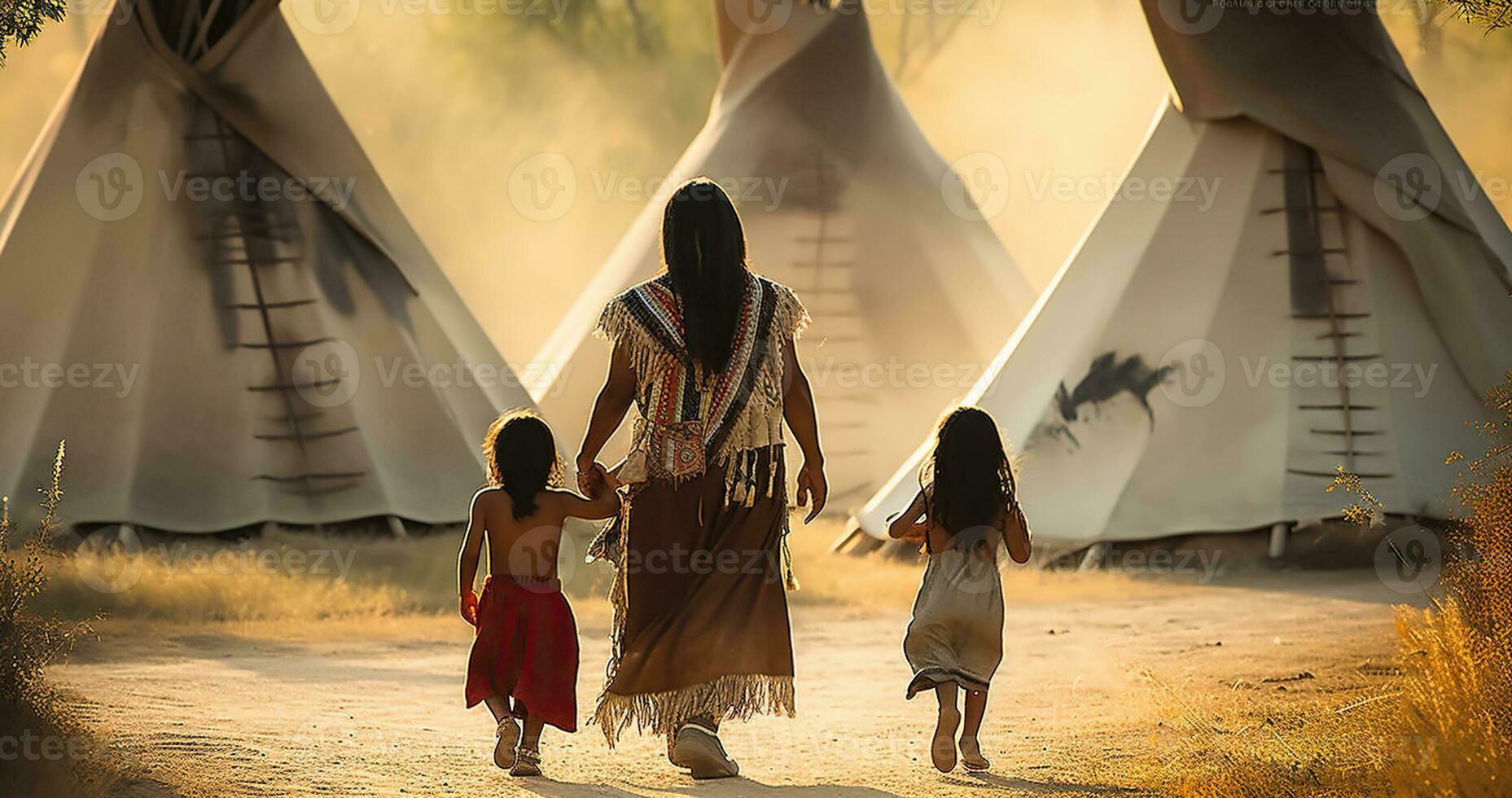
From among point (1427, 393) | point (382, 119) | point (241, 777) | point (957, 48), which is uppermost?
point (957, 48)

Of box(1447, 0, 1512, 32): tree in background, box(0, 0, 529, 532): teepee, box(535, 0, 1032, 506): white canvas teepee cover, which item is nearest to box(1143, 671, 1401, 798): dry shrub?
box(1447, 0, 1512, 32): tree in background

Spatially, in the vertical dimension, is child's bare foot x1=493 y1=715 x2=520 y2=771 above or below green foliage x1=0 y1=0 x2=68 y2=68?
below

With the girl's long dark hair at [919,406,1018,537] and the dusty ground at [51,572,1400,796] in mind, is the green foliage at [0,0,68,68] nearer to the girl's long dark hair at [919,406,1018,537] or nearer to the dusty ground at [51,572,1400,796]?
the dusty ground at [51,572,1400,796]

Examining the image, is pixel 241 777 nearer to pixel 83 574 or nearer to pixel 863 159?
pixel 83 574

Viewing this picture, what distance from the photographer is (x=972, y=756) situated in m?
3.94

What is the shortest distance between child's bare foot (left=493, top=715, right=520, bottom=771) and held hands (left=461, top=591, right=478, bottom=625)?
245 mm

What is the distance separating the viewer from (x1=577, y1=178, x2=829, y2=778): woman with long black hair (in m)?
3.79

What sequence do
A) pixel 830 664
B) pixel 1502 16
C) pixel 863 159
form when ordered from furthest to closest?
pixel 863 159 < pixel 830 664 < pixel 1502 16

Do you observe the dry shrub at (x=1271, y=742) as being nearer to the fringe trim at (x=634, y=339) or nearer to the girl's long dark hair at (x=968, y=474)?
the girl's long dark hair at (x=968, y=474)

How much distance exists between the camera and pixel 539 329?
62.1 feet

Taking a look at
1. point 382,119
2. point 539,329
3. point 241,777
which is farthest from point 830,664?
point 382,119

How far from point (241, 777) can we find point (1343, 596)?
15.5 ft

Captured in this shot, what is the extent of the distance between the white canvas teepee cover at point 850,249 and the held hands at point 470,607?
6523mm

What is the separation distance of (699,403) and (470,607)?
69 cm
